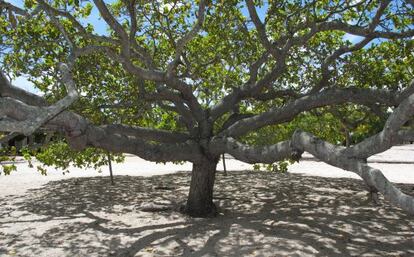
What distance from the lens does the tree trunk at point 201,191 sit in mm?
9508

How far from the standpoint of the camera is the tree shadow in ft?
23.3

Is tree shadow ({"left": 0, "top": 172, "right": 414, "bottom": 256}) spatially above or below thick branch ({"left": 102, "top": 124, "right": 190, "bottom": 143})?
below

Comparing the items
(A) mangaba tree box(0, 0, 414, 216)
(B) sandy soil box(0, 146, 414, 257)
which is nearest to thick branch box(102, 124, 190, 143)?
(A) mangaba tree box(0, 0, 414, 216)

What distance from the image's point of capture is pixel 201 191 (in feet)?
31.5

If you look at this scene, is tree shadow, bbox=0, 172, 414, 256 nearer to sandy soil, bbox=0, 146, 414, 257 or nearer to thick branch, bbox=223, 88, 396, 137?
sandy soil, bbox=0, 146, 414, 257

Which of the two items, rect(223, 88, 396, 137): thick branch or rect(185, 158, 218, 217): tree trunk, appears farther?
rect(185, 158, 218, 217): tree trunk

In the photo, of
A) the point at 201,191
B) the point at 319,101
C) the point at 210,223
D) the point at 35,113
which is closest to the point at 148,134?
the point at 201,191

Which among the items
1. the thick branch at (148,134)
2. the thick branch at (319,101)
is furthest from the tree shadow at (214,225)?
the thick branch at (319,101)

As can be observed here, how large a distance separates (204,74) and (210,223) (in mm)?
4395

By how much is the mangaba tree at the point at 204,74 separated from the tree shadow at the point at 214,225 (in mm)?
1408

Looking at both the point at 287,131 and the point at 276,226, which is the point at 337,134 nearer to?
the point at 287,131

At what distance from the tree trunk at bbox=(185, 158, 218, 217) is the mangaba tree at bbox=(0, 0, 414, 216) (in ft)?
0.07

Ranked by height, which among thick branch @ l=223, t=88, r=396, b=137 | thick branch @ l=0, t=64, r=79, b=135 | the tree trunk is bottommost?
the tree trunk

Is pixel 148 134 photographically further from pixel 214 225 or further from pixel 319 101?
pixel 319 101
